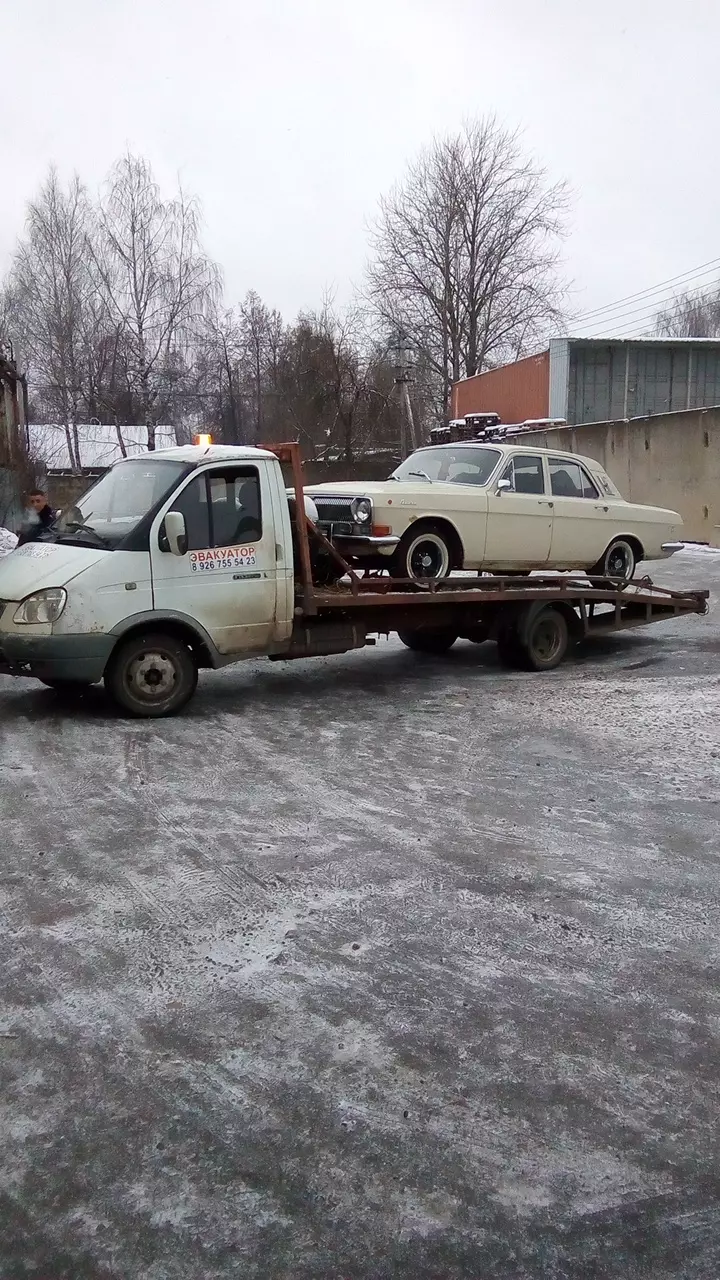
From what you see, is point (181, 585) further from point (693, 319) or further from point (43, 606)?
point (693, 319)

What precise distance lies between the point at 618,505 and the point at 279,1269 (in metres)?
9.81

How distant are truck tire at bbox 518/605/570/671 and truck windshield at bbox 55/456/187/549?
4.00 m

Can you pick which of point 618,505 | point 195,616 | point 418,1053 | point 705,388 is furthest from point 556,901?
point 705,388

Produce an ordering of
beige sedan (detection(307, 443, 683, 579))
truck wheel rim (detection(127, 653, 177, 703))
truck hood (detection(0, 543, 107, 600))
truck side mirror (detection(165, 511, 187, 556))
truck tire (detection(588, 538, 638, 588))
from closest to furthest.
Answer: truck hood (detection(0, 543, 107, 600)) < truck side mirror (detection(165, 511, 187, 556)) < truck wheel rim (detection(127, 653, 177, 703)) < beige sedan (detection(307, 443, 683, 579)) < truck tire (detection(588, 538, 638, 588))

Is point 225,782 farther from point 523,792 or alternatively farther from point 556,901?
point 556,901

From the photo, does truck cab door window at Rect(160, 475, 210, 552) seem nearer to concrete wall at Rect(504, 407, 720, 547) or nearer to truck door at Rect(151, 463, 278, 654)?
truck door at Rect(151, 463, 278, 654)

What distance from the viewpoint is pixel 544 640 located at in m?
10.1

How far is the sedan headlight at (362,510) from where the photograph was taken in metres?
8.85

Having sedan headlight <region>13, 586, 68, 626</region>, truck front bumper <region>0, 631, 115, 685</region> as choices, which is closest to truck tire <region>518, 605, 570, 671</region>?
truck front bumper <region>0, 631, 115, 685</region>

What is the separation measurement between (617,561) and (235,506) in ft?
17.7

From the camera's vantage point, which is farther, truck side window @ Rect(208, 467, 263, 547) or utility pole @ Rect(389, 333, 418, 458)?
utility pole @ Rect(389, 333, 418, 458)

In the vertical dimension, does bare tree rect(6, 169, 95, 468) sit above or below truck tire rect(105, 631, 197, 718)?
above

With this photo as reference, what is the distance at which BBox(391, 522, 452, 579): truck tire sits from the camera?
9.20 metres

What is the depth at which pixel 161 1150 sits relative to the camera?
8.93ft
